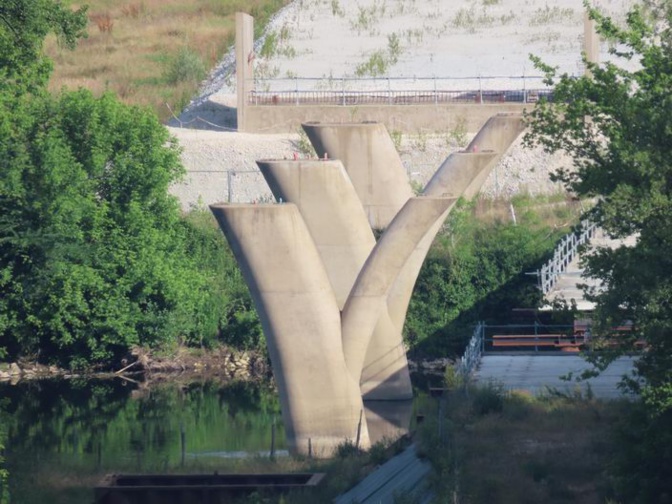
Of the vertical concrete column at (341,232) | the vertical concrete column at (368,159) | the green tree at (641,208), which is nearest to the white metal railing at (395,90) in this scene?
the vertical concrete column at (368,159)

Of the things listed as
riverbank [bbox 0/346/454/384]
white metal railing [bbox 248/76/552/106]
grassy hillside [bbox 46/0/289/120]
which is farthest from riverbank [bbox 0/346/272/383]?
grassy hillside [bbox 46/0/289/120]

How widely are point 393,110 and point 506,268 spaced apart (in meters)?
10.5

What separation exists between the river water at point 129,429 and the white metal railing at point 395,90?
1681cm

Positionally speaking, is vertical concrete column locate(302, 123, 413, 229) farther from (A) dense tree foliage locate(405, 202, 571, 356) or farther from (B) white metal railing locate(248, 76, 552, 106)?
(B) white metal railing locate(248, 76, 552, 106)

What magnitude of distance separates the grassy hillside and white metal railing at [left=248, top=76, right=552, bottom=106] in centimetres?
488

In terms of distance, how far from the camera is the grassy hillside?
67.1 metres

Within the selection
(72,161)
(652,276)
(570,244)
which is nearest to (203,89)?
(72,161)

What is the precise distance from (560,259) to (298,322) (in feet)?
54.7

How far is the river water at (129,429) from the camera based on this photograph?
31938 mm

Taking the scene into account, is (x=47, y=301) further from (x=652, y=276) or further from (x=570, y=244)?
(x=652, y=276)

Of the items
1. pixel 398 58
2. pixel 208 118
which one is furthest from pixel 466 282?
pixel 398 58

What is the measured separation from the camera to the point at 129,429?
40.4 m

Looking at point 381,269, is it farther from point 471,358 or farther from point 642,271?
point 642,271

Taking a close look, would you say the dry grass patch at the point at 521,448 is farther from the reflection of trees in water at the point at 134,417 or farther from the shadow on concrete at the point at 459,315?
the shadow on concrete at the point at 459,315
